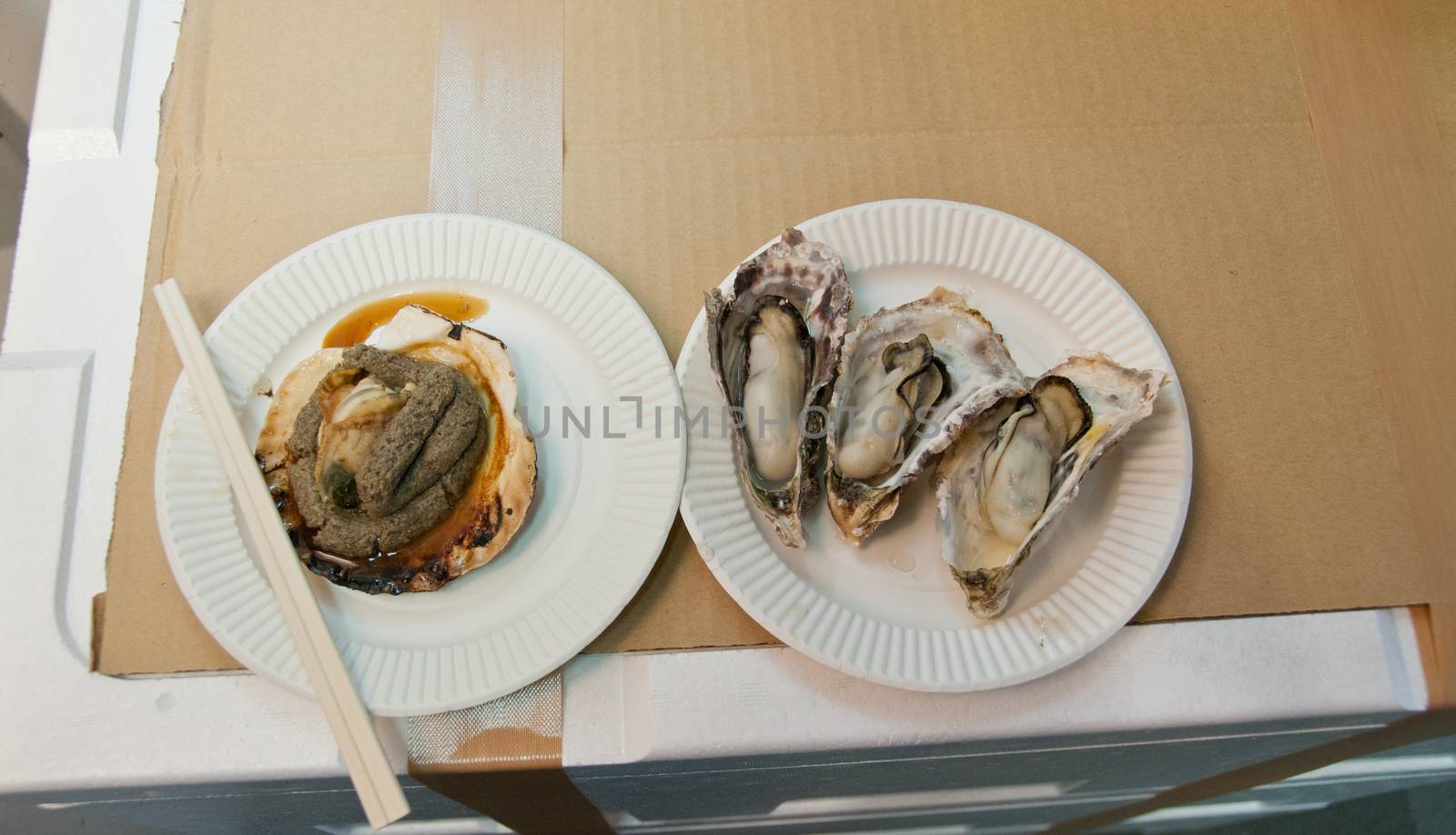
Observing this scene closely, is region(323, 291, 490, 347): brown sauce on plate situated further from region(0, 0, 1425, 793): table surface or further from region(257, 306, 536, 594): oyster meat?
region(0, 0, 1425, 793): table surface

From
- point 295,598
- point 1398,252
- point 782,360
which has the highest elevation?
point 1398,252

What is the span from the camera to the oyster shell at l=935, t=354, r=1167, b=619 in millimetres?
918

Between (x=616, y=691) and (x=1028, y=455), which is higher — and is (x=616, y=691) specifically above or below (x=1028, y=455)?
below

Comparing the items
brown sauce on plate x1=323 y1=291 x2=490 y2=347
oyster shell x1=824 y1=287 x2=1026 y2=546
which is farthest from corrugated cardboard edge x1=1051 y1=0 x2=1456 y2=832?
brown sauce on plate x1=323 y1=291 x2=490 y2=347

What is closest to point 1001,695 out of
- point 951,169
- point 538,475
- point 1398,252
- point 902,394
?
point 902,394

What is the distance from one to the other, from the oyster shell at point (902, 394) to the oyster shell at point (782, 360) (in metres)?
0.03

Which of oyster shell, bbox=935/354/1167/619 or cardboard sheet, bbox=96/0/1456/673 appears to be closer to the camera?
oyster shell, bbox=935/354/1167/619

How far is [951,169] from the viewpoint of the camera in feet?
3.89

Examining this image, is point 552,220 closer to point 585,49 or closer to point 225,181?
point 585,49

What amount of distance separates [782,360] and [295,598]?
1.98ft

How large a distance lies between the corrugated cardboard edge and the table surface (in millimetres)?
93

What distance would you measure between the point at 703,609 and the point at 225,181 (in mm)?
894

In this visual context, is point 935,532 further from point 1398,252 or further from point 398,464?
point 1398,252

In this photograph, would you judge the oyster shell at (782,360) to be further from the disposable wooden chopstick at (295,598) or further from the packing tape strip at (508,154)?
the disposable wooden chopstick at (295,598)
